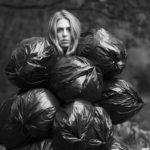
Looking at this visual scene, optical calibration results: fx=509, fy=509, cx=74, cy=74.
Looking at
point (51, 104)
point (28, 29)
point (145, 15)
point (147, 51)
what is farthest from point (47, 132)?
point (147, 51)

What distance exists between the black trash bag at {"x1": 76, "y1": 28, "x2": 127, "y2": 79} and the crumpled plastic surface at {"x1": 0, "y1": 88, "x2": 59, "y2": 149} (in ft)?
1.93

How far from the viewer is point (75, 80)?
15.0ft

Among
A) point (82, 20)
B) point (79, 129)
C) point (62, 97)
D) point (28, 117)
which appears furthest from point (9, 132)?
point (82, 20)

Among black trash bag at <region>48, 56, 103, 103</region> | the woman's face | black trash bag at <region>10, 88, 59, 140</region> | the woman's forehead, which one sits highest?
the woman's forehead

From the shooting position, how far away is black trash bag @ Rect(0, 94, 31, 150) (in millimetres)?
4734

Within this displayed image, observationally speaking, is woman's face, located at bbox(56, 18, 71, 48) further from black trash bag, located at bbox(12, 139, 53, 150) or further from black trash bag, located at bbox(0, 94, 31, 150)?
black trash bag, located at bbox(12, 139, 53, 150)

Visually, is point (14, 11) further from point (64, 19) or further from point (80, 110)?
point (80, 110)

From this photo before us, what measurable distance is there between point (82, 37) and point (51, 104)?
2.85 feet

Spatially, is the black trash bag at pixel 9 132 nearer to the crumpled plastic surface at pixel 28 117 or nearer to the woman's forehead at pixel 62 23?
the crumpled plastic surface at pixel 28 117

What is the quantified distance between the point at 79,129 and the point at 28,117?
0.52 meters

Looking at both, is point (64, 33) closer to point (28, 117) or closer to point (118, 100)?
point (118, 100)

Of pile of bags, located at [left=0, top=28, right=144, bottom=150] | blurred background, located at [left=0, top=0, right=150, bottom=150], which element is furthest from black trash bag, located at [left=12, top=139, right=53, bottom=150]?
blurred background, located at [left=0, top=0, right=150, bottom=150]

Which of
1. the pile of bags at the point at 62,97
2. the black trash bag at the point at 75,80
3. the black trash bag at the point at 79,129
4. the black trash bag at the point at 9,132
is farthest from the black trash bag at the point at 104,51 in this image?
the black trash bag at the point at 9,132

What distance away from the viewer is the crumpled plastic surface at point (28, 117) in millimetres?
4594
